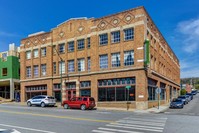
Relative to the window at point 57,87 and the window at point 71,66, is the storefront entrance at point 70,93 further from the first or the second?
the window at point 71,66

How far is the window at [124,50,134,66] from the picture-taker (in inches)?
1252

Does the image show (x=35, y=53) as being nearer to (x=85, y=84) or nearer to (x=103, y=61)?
(x=85, y=84)

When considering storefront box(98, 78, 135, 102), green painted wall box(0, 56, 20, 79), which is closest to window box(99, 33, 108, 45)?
storefront box(98, 78, 135, 102)

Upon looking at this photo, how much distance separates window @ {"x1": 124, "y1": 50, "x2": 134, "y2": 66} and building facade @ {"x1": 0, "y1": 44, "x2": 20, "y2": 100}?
28.7m

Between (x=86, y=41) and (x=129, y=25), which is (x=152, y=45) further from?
(x=86, y=41)

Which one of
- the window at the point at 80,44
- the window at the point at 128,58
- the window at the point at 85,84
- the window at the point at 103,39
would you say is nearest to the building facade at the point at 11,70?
the window at the point at 80,44

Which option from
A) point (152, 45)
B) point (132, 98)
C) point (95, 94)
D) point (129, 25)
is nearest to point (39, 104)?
point (95, 94)

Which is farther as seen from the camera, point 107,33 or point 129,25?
point 107,33

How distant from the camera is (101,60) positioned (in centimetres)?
3475

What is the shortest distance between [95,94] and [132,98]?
609 cm

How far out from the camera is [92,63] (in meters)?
35.3

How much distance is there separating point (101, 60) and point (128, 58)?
468cm

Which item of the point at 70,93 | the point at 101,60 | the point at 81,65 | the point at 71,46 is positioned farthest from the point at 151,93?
the point at 71,46

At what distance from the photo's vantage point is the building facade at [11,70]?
1957 inches
